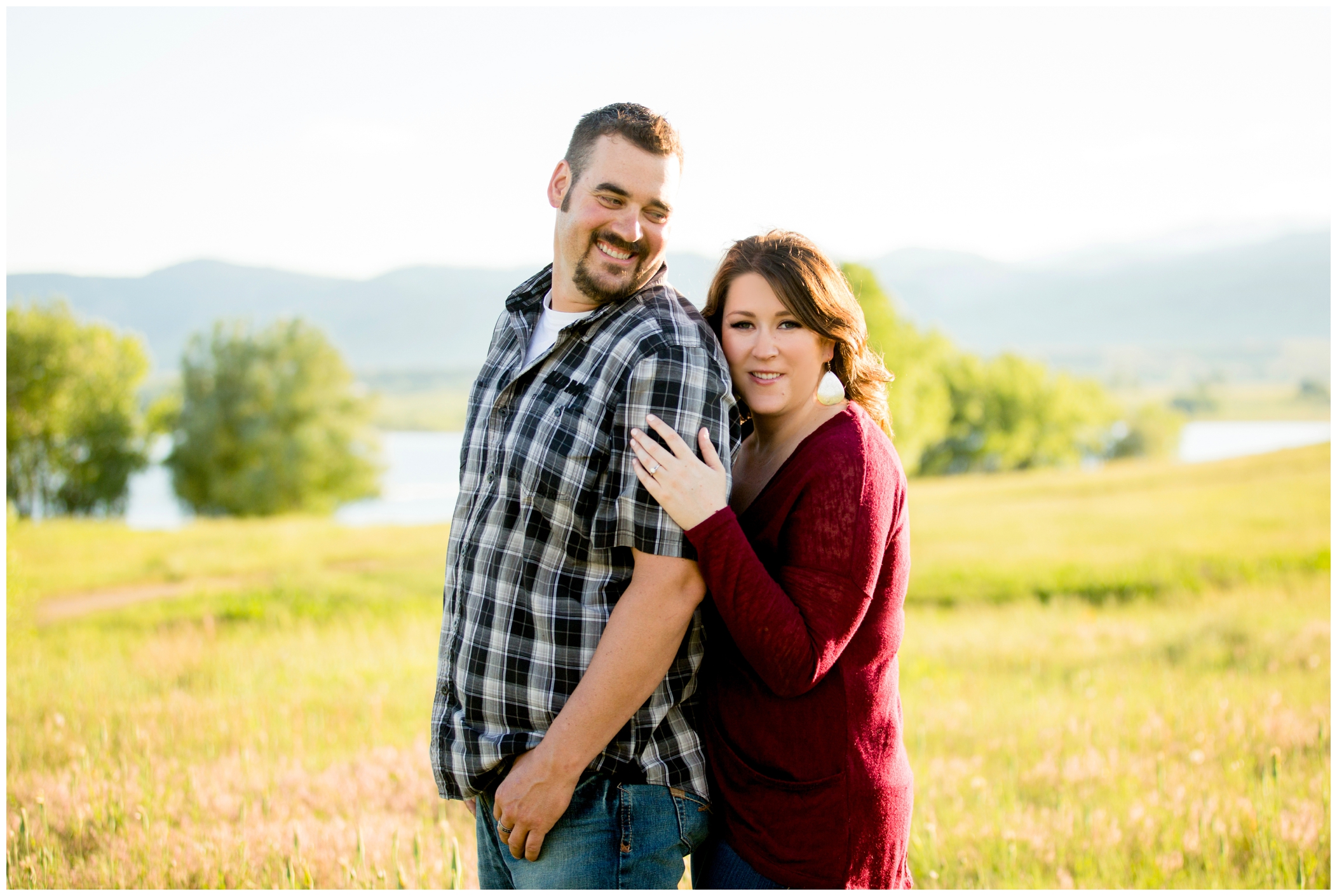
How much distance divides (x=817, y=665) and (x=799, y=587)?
0.22 meters

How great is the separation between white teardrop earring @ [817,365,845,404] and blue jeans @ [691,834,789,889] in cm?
144

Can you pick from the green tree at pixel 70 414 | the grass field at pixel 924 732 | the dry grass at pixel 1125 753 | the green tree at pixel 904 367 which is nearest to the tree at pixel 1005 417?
the green tree at pixel 904 367

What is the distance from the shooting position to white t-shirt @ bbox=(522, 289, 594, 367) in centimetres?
298

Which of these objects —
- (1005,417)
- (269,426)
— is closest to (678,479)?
(269,426)

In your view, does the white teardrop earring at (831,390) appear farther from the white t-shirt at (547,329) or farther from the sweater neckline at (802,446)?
the white t-shirt at (547,329)

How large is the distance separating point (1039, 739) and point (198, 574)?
17.3m

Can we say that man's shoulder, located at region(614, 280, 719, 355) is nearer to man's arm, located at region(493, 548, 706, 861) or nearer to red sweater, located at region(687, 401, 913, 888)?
red sweater, located at region(687, 401, 913, 888)

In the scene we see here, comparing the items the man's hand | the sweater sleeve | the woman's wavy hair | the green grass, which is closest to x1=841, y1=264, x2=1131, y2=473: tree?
the green grass

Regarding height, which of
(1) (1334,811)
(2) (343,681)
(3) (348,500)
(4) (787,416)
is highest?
(4) (787,416)

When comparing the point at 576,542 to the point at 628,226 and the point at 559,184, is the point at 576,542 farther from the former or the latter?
the point at 559,184

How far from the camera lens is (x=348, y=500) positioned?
54.6 metres

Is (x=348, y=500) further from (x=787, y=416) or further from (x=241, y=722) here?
(x=787, y=416)

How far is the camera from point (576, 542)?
2.68 meters

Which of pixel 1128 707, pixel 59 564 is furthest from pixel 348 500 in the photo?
pixel 1128 707
